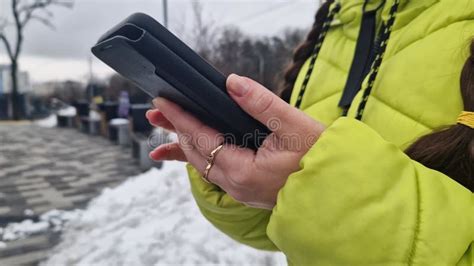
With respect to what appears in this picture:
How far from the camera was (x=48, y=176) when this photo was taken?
19.6 ft

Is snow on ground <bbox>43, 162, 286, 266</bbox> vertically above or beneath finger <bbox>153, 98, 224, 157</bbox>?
beneath

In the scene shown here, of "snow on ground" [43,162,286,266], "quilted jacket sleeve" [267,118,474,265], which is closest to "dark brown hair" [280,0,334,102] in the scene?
"quilted jacket sleeve" [267,118,474,265]

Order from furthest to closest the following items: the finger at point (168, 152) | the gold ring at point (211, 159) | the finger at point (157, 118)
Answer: the finger at point (168, 152), the finger at point (157, 118), the gold ring at point (211, 159)

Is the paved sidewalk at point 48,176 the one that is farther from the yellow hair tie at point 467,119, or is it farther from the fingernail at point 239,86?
the yellow hair tie at point 467,119

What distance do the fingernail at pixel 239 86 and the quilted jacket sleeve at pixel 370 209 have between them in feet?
0.44

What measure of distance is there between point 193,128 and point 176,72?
0.12m

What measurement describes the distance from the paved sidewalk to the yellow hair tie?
10.3 ft

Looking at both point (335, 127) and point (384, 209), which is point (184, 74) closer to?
point (335, 127)

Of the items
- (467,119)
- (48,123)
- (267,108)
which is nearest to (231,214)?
(267,108)

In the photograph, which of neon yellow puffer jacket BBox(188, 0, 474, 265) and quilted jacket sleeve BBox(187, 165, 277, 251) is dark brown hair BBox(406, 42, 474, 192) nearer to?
neon yellow puffer jacket BBox(188, 0, 474, 265)

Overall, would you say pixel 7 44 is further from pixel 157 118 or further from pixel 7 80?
pixel 157 118

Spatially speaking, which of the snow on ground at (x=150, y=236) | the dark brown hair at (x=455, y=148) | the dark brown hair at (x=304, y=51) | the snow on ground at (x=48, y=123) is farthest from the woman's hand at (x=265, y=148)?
the snow on ground at (x=48, y=123)

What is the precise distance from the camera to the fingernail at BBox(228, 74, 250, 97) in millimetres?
596

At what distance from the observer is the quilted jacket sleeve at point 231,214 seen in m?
0.96
